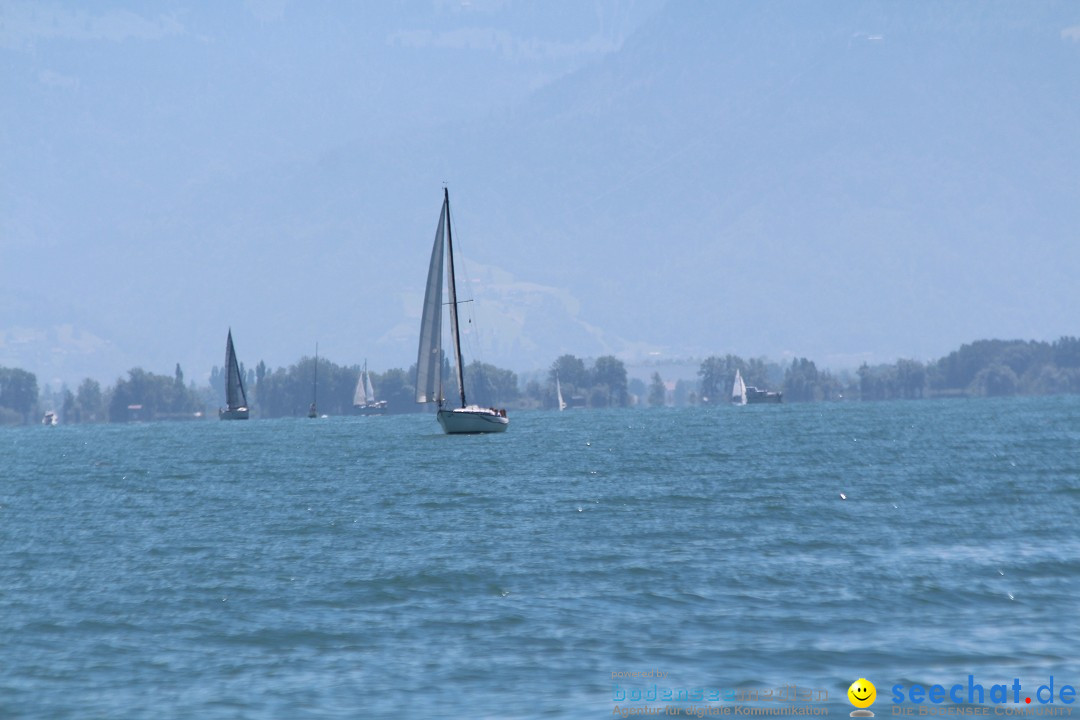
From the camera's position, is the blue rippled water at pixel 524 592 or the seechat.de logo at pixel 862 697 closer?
the seechat.de logo at pixel 862 697

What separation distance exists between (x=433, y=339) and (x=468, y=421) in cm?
798

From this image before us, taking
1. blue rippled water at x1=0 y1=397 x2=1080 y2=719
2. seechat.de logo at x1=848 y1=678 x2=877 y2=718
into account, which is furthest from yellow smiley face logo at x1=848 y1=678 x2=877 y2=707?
blue rippled water at x1=0 y1=397 x2=1080 y2=719

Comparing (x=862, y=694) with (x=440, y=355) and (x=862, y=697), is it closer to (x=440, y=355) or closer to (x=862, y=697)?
(x=862, y=697)

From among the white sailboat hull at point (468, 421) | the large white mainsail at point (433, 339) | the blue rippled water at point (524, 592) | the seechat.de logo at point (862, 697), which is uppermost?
the large white mainsail at point (433, 339)

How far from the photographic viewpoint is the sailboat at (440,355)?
11581 centimetres

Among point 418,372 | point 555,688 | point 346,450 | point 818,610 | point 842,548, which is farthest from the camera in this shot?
point 418,372

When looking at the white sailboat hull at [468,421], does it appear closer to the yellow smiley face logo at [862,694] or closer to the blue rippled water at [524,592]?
the blue rippled water at [524,592]

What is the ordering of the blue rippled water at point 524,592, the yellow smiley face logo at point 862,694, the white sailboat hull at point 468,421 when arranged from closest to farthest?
the yellow smiley face logo at point 862,694 < the blue rippled water at point 524,592 < the white sailboat hull at point 468,421

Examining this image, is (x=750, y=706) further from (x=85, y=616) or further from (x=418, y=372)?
(x=418, y=372)

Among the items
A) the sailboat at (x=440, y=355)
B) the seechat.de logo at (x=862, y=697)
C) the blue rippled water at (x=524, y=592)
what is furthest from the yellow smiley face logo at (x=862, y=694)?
the sailboat at (x=440, y=355)

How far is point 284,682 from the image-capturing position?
2464 centimetres

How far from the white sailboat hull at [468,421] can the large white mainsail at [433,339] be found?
120 inches

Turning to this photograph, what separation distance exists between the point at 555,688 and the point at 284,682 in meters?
4.75

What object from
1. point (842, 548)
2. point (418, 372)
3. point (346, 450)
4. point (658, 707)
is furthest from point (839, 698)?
point (418, 372)
